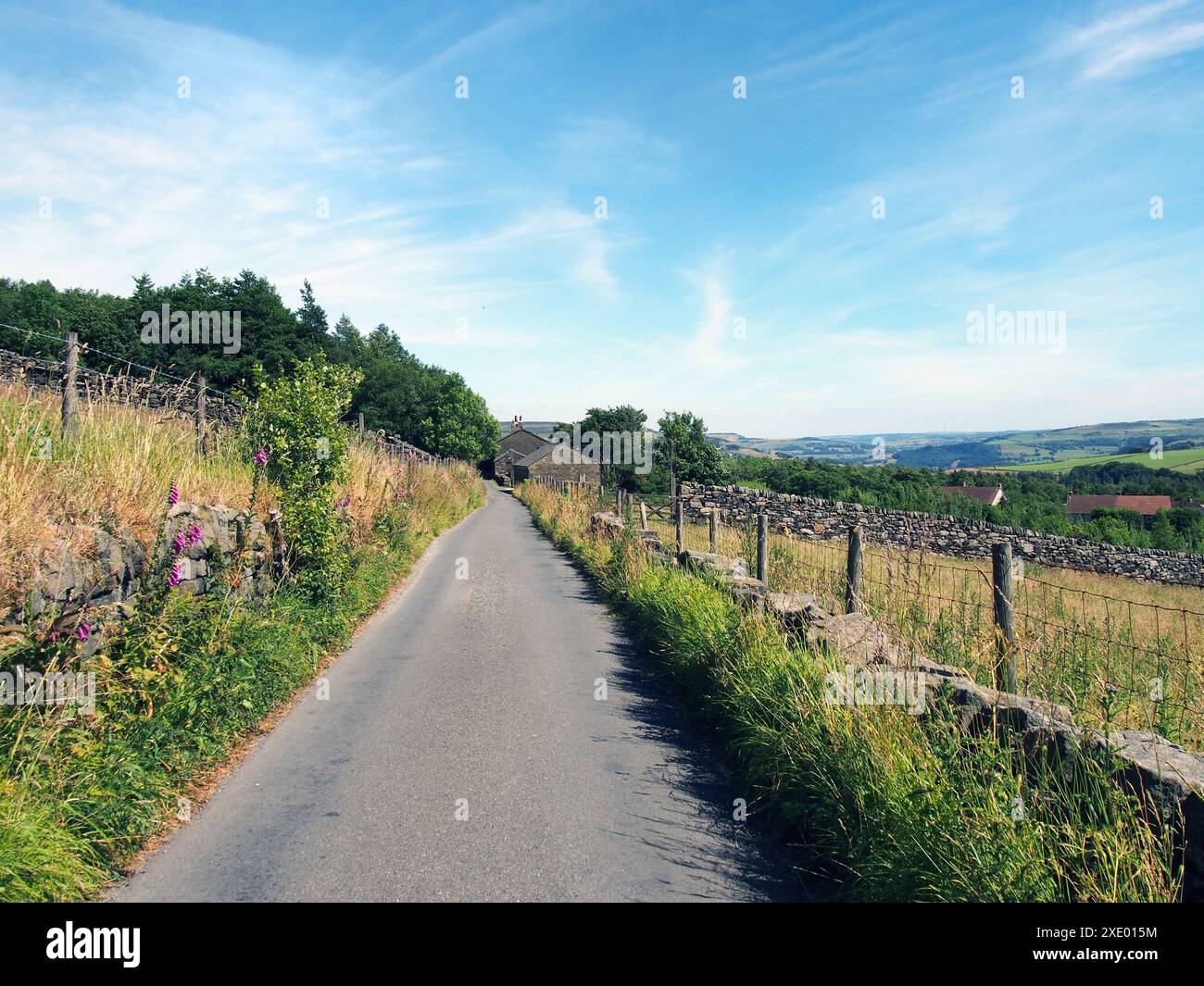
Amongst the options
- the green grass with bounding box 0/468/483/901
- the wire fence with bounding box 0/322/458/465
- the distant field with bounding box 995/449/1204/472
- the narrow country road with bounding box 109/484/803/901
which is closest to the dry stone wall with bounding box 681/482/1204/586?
the wire fence with bounding box 0/322/458/465

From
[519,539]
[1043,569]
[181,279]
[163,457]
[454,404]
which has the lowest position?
[1043,569]

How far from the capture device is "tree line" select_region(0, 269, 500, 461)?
167 feet

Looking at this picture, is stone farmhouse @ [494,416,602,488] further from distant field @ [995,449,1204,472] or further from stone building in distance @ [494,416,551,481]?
distant field @ [995,449,1204,472]

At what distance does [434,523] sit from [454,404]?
57.8 meters

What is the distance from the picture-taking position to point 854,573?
7156 mm

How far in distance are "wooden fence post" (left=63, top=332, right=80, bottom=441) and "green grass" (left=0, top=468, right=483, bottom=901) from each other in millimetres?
2278

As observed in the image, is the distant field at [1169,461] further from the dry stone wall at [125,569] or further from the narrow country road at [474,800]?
the dry stone wall at [125,569]

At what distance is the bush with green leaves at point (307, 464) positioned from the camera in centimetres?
929

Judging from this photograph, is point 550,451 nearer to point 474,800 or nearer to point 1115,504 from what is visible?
point 1115,504

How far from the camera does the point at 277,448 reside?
955 cm
